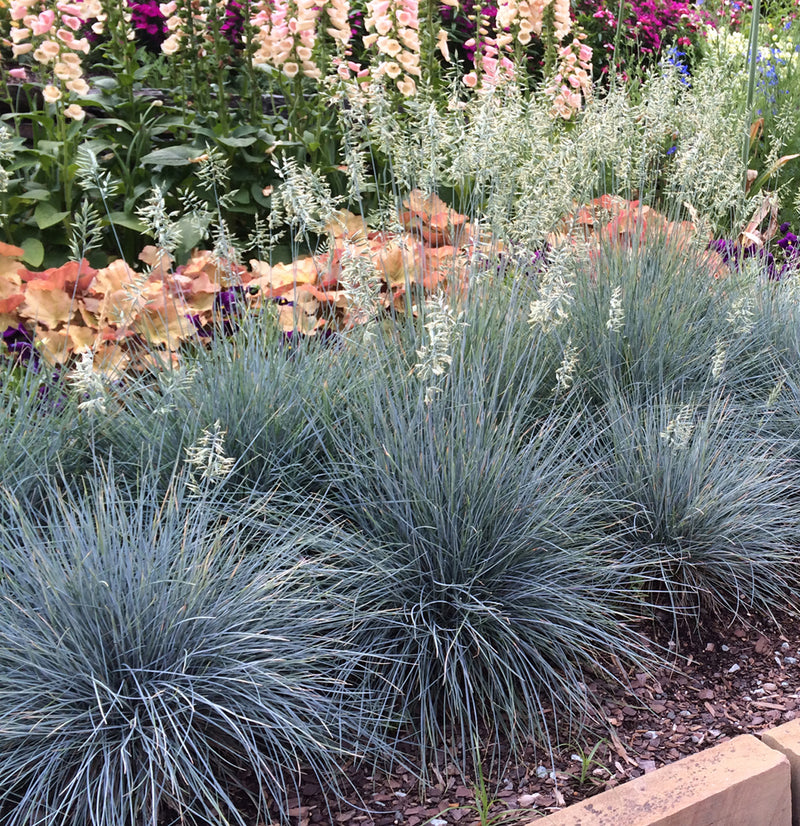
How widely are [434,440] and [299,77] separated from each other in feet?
9.13

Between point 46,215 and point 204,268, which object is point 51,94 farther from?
point 204,268

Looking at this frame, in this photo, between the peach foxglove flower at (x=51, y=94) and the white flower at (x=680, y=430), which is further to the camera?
the peach foxglove flower at (x=51, y=94)

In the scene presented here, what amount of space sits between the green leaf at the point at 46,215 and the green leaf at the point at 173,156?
0.47 metres

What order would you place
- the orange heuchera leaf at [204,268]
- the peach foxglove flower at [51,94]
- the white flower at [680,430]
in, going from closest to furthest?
the white flower at [680,430] < the orange heuchera leaf at [204,268] < the peach foxglove flower at [51,94]

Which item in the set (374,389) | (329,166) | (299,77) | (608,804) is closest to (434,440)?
(374,389)

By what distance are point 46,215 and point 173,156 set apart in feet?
2.04

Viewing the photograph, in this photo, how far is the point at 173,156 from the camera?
4.01 meters

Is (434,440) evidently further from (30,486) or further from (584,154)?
(584,154)

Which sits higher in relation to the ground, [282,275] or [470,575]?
[282,275]

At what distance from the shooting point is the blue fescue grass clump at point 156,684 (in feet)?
5.10

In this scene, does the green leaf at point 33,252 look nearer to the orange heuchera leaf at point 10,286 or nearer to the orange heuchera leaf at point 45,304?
the orange heuchera leaf at point 10,286

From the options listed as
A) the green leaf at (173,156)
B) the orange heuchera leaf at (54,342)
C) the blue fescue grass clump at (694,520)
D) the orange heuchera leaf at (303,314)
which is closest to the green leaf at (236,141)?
the green leaf at (173,156)

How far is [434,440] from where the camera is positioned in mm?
2064

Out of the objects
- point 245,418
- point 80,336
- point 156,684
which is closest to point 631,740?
point 156,684
